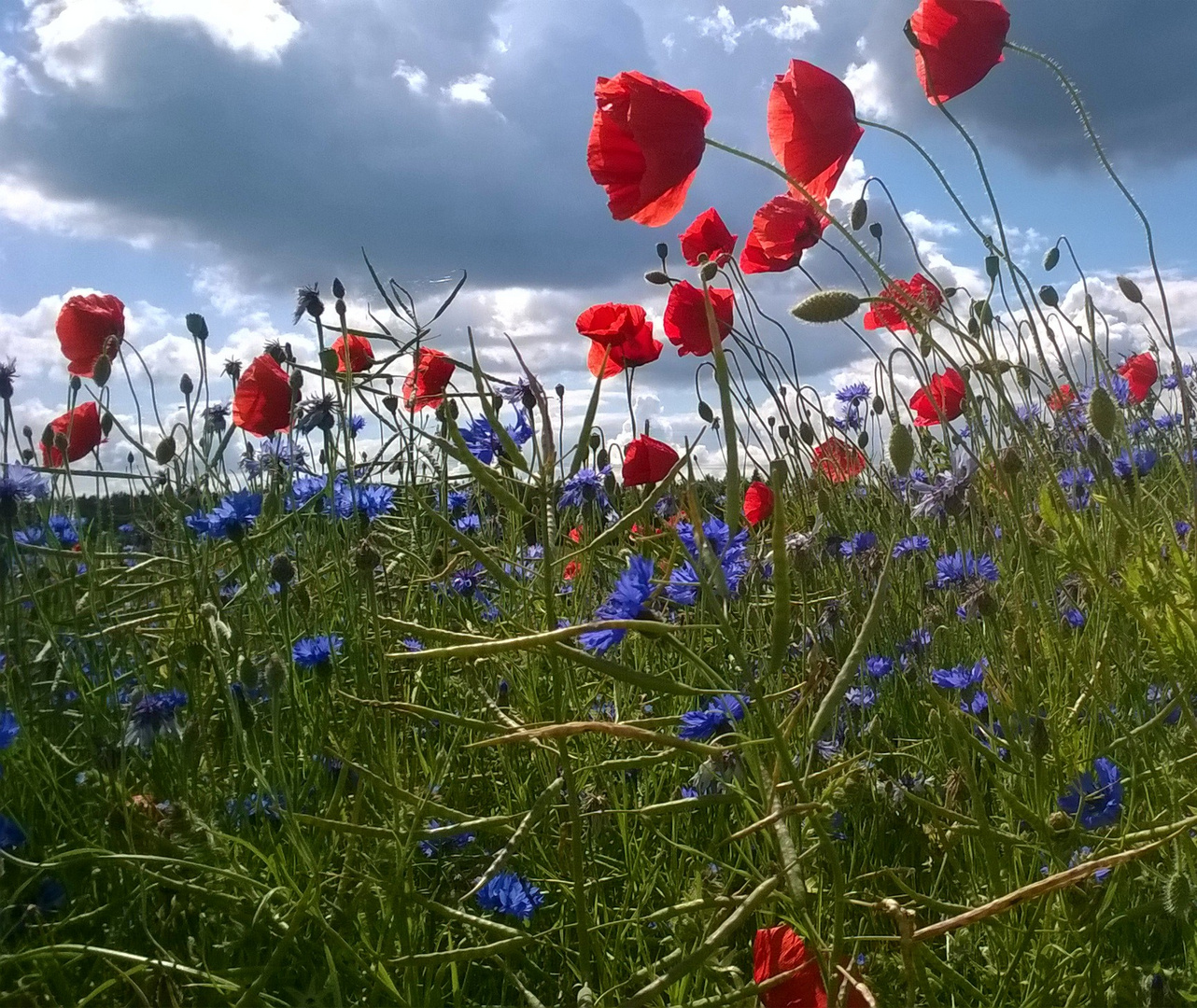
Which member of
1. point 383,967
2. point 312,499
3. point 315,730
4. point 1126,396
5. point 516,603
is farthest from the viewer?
point 1126,396

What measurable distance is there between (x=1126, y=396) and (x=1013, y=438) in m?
1.28

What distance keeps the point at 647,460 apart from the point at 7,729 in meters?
1.02

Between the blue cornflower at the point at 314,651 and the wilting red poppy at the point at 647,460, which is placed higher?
the wilting red poppy at the point at 647,460

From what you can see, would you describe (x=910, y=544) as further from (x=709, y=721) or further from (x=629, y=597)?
(x=629, y=597)

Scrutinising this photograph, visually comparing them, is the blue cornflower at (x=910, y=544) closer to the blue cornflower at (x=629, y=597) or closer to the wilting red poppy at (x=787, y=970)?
the blue cornflower at (x=629, y=597)

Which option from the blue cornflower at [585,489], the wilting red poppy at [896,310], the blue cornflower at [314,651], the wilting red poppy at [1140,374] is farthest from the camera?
the wilting red poppy at [1140,374]

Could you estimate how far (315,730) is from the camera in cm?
131

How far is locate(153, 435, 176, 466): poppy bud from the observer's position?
1.74 metres

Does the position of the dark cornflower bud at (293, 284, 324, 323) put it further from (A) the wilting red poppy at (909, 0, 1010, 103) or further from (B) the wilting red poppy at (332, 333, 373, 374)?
(A) the wilting red poppy at (909, 0, 1010, 103)

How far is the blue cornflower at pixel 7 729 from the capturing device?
1.20 meters

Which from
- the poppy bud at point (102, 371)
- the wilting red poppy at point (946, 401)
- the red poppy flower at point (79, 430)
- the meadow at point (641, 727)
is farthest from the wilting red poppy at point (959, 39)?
the red poppy flower at point (79, 430)

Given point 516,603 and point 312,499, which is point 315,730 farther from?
point 516,603

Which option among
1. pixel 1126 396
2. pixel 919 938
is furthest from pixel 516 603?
pixel 1126 396

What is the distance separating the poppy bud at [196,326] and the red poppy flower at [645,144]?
0.99 metres
